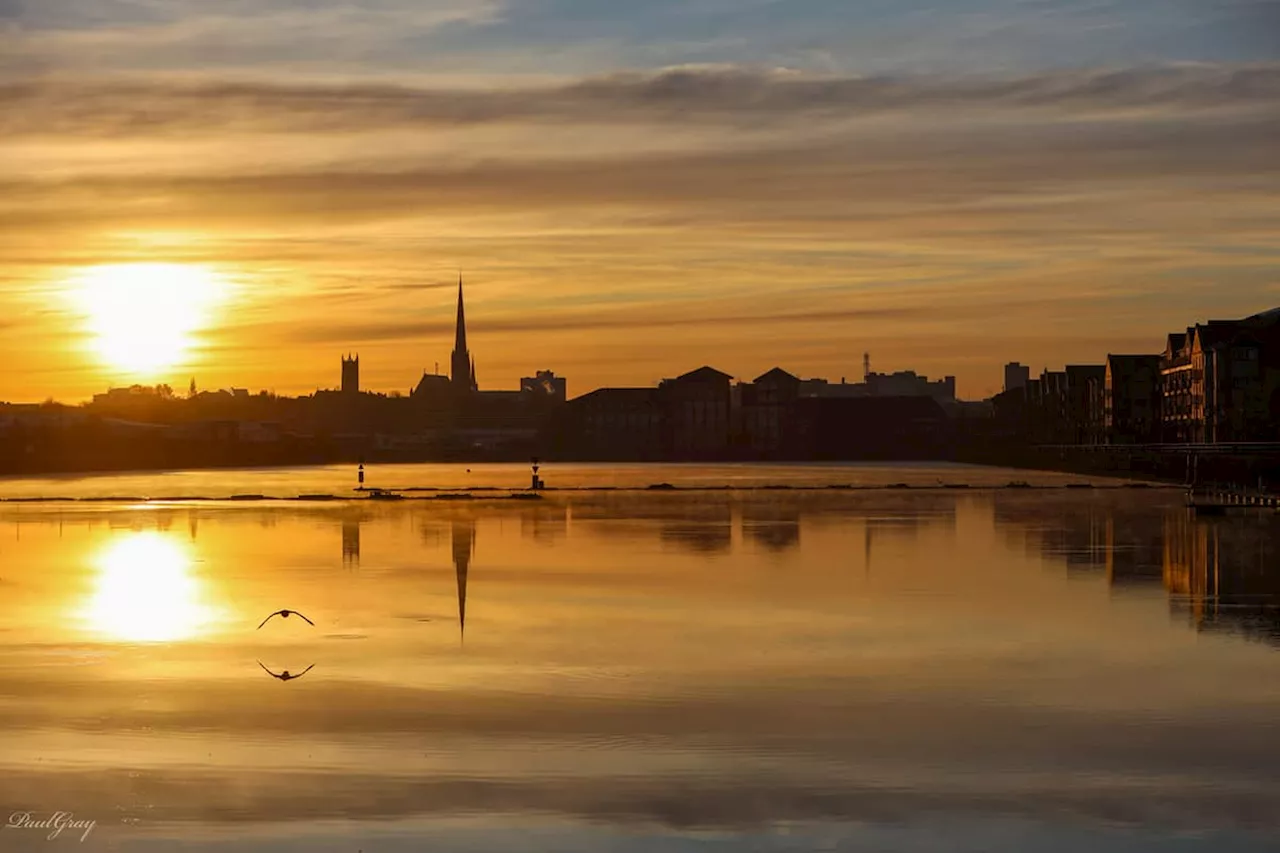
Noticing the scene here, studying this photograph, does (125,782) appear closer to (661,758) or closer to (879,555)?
(661,758)

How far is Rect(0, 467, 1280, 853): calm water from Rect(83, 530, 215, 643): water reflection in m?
0.20

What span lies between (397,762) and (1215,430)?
449ft

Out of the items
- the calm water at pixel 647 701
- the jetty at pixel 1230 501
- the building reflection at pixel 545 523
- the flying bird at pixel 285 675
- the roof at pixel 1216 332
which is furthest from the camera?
the roof at pixel 1216 332

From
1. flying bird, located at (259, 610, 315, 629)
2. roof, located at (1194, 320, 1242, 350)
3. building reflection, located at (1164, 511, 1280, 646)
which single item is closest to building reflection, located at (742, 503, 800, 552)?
building reflection, located at (1164, 511, 1280, 646)

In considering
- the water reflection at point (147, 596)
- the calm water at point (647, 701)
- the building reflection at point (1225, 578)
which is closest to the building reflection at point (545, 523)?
the calm water at point (647, 701)

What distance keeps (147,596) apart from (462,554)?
13444 mm

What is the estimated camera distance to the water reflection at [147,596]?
3297cm

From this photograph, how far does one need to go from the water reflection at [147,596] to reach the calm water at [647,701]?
0.20 m

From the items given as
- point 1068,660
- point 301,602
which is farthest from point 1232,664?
point 301,602

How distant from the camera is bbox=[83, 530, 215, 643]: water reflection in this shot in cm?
3297

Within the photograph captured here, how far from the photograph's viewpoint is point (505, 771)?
19.5m

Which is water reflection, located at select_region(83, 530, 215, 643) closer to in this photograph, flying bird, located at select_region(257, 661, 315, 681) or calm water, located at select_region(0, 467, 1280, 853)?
calm water, located at select_region(0, 467, 1280, 853)

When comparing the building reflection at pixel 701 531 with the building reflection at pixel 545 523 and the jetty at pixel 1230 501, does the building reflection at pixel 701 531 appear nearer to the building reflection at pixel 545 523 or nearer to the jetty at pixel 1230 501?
the building reflection at pixel 545 523

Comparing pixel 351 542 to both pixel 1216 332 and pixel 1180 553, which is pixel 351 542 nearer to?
pixel 1180 553
